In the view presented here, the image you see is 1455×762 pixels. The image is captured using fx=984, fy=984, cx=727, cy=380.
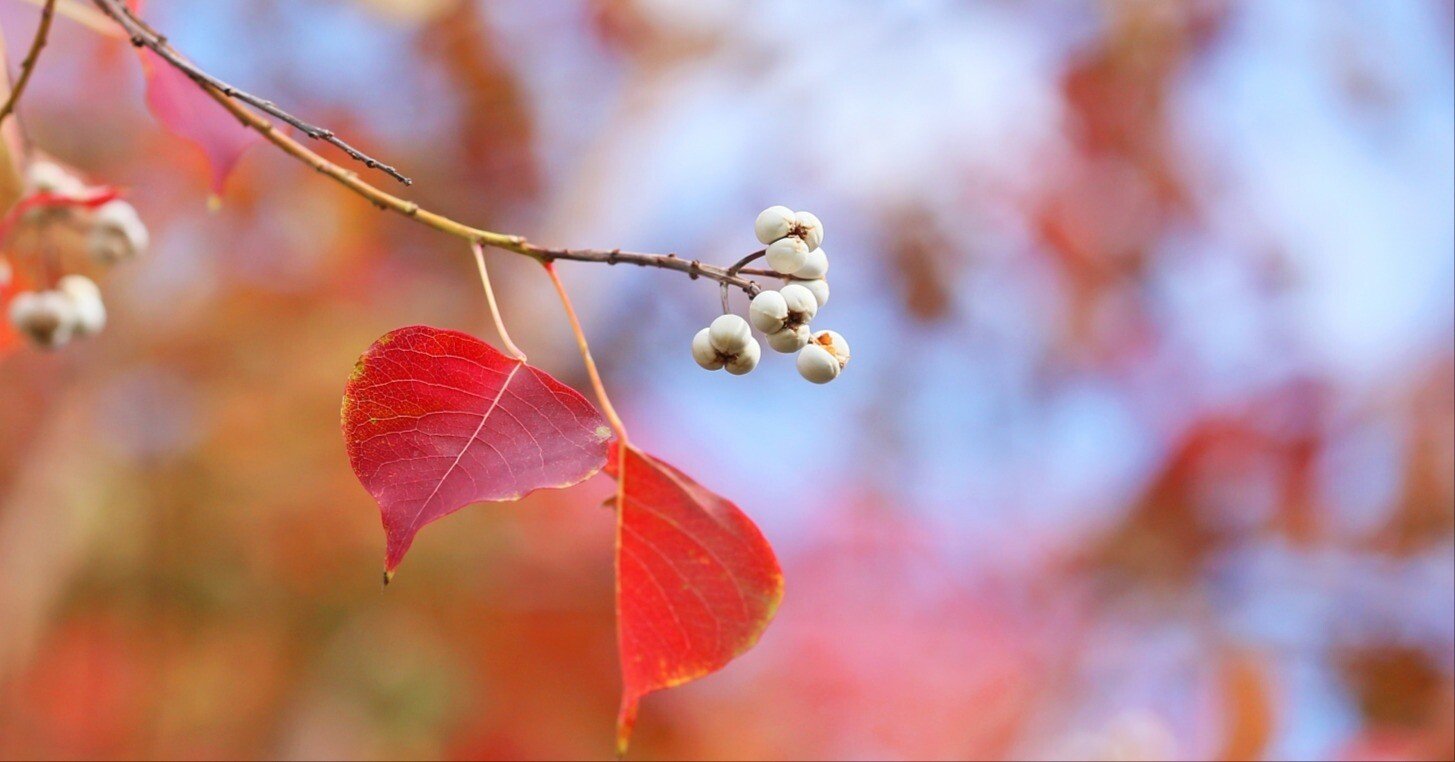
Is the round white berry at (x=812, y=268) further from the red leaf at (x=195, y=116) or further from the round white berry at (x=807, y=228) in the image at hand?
the red leaf at (x=195, y=116)

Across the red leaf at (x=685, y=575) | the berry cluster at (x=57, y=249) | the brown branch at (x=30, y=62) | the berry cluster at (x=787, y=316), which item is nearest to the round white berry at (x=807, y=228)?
the berry cluster at (x=787, y=316)

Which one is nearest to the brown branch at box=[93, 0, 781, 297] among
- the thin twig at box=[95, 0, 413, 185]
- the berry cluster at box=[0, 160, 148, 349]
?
the thin twig at box=[95, 0, 413, 185]

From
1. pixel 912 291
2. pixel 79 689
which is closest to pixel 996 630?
Answer: pixel 912 291

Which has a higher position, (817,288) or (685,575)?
(817,288)

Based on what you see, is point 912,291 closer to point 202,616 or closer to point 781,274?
point 202,616

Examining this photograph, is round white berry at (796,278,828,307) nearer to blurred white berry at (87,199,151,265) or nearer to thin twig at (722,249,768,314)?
thin twig at (722,249,768,314)

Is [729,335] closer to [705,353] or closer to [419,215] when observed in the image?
[705,353]

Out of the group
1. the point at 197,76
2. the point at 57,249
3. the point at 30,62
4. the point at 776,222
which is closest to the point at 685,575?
the point at 776,222
